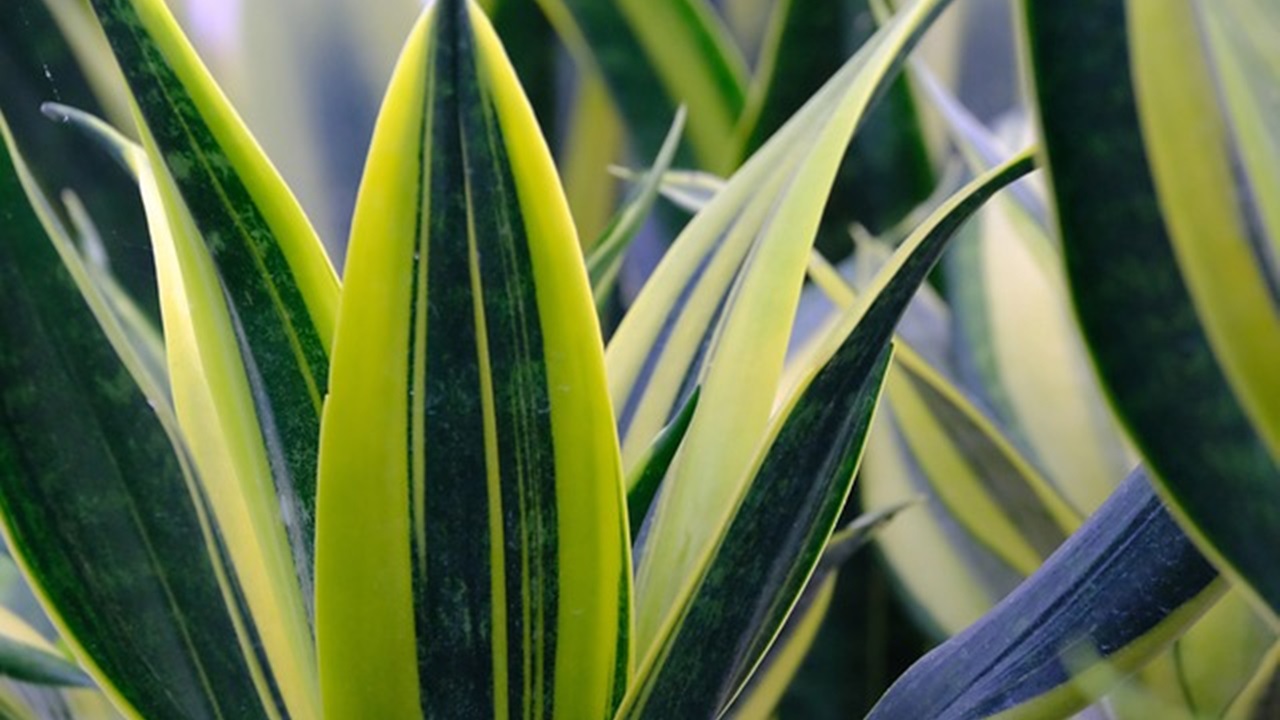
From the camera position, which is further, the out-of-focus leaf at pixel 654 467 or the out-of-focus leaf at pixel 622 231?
the out-of-focus leaf at pixel 622 231

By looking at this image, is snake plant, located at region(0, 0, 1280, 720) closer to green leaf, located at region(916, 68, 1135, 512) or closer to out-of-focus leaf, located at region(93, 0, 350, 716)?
out-of-focus leaf, located at region(93, 0, 350, 716)

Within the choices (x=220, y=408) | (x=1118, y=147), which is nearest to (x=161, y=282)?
(x=220, y=408)

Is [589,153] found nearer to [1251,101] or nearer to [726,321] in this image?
[726,321]

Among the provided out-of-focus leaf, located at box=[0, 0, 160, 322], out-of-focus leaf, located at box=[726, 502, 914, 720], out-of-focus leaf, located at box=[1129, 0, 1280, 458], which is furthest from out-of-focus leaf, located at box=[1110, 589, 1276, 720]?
out-of-focus leaf, located at box=[0, 0, 160, 322]

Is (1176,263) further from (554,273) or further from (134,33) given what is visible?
(134,33)

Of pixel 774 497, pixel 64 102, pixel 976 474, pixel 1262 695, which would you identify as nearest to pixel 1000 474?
pixel 976 474

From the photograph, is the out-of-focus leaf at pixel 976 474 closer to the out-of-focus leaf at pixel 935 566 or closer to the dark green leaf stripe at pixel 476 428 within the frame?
the out-of-focus leaf at pixel 935 566

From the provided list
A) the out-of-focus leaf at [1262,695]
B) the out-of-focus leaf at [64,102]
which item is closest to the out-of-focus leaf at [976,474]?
the out-of-focus leaf at [1262,695]
